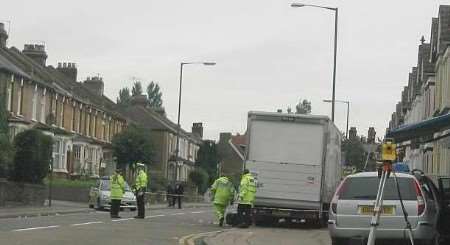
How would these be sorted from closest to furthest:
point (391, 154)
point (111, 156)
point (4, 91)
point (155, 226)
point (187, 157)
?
1. point (391, 154)
2. point (155, 226)
3. point (4, 91)
4. point (111, 156)
5. point (187, 157)

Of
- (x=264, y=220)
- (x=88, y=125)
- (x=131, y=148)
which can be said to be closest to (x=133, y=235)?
(x=264, y=220)

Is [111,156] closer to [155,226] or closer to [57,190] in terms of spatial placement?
[57,190]

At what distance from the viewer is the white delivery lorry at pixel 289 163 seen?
24.1 meters

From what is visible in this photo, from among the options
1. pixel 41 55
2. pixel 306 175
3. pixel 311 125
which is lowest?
pixel 306 175

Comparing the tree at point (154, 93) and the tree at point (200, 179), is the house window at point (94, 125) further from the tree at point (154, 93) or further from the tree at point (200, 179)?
the tree at point (154, 93)

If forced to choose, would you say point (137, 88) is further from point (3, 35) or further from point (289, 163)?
point (289, 163)

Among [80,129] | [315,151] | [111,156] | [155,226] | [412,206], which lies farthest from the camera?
[111,156]

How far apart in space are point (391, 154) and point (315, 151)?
1211 centimetres

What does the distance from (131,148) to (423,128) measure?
40404 mm

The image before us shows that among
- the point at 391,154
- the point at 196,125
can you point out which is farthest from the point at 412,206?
the point at 196,125

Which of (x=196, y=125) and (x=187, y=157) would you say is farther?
(x=196, y=125)

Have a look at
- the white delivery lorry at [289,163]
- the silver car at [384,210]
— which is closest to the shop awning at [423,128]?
the white delivery lorry at [289,163]

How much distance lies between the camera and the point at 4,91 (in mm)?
43406

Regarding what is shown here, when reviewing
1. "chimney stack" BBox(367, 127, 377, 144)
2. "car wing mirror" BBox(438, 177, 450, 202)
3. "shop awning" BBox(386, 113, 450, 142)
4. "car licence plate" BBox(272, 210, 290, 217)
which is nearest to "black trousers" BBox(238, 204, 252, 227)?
"car licence plate" BBox(272, 210, 290, 217)
